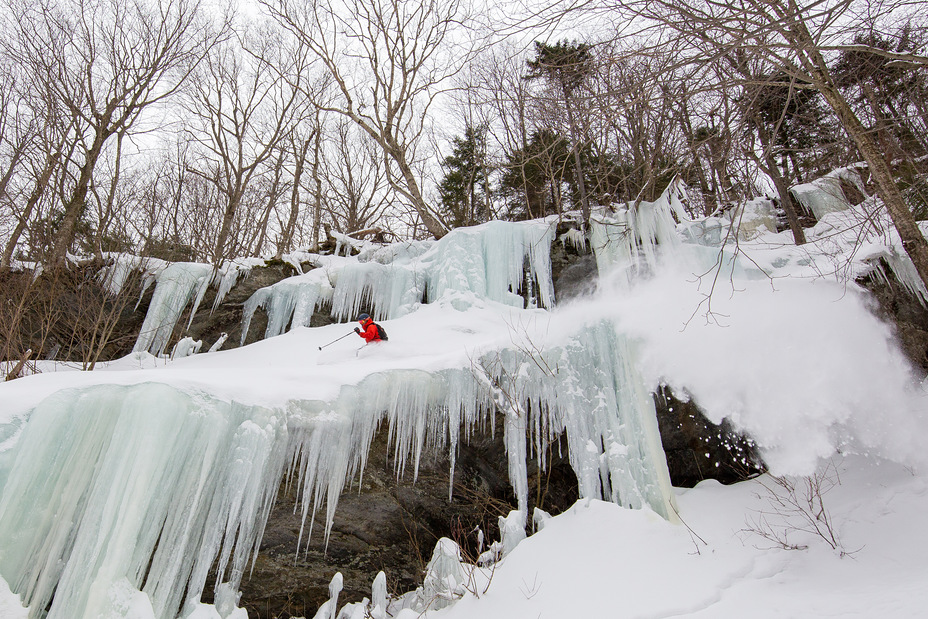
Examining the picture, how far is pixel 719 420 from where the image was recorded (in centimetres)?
583

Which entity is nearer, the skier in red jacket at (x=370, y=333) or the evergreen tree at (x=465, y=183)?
the skier in red jacket at (x=370, y=333)

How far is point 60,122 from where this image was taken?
920 centimetres

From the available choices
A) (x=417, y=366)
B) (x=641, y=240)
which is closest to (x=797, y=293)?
(x=641, y=240)

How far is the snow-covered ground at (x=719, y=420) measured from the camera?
11.5ft

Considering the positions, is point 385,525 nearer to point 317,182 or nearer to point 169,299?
point 169,299

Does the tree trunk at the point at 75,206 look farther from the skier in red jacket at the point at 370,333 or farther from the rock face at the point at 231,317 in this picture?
the skier in red jacket at the point at 370,333

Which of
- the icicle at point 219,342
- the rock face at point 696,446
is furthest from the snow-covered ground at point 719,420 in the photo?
the icicle at point 219,342

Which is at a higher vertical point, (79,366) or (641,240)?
(641,240)

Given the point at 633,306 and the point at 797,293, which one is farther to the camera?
the point at 633,306

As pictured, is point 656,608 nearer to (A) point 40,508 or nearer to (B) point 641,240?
(A) point 40,508

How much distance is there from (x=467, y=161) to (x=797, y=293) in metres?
10.4

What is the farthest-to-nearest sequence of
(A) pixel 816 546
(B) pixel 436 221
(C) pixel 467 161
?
(C) pixel 467 161, (B) pixel 436 221, (A) pixel 816 546

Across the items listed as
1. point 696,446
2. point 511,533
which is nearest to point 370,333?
point 511,533

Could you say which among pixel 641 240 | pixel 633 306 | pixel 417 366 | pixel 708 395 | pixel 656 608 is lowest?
pixel 656 608
